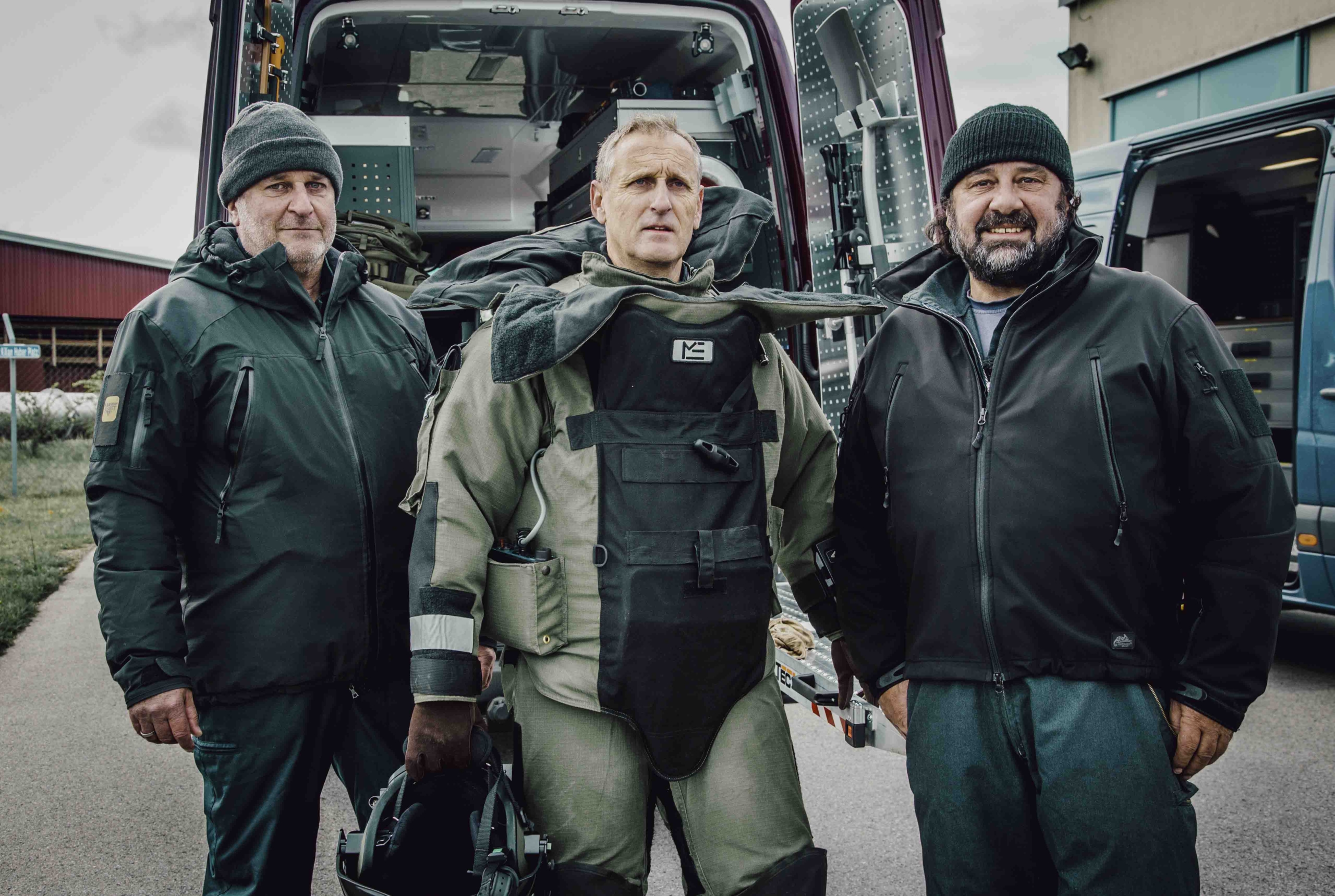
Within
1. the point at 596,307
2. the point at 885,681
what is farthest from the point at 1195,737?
the point at 596,307

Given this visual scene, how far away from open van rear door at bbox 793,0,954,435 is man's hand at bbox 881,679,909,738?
161 cm

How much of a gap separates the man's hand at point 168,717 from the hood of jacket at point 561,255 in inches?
36.0

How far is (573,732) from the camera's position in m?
1.75

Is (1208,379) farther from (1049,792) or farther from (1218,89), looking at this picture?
(1218,89)

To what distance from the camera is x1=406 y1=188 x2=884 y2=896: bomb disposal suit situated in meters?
1.70

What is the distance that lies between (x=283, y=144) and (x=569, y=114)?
3295 millimetres

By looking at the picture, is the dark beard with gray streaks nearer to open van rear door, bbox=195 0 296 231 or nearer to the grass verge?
open van rear door, bbox=195 0 296 231

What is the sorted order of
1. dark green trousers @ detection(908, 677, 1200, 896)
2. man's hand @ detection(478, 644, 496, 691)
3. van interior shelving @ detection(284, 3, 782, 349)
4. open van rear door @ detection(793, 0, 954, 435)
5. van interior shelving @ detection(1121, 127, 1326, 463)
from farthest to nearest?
van interior shelving @ detection(1121, 127, 1326, 463)
van interior shelving @ detection(284, 3, 782, 349)
open van rear door @ detection(793, 0, 954, 435)
man's hand @ detection(478, 644, 496, 691)
dark green trousers @ detection(908, 677, 1200, 896)

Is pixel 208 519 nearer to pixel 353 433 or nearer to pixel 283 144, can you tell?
pixel 353 433

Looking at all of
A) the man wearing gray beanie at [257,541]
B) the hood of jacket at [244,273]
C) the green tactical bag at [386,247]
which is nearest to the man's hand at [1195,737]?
the man wearing gray beanie at [257,541]

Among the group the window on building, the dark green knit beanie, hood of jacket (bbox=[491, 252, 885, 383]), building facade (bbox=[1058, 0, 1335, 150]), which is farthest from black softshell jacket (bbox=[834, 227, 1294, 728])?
building facade (bbox=[1058, 0, 1335, 150])

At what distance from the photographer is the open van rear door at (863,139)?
116 inches

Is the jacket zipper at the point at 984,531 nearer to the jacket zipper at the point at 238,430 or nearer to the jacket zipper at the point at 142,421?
the jacket zipper at the point at 238,430

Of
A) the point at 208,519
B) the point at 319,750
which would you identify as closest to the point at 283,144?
the point at 208,519
